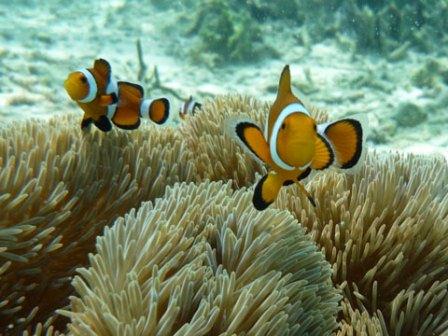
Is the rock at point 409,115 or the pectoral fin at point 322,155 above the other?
the rock at point 409,115

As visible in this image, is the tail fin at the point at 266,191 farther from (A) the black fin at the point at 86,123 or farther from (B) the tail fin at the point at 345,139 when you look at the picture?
(A) the black fin at the point at 86,123

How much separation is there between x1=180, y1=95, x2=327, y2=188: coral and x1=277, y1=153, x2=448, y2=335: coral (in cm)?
40

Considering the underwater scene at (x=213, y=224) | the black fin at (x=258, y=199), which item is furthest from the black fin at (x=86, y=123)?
the black fin at (x=258, y=199)

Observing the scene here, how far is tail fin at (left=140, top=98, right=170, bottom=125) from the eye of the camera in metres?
2.56

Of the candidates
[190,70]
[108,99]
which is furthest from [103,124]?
[190,70]

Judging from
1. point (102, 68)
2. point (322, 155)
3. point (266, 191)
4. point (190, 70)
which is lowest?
point (266, 191)

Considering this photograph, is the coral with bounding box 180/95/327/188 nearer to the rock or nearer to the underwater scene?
the underwater scene

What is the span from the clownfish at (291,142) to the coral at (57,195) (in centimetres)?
67

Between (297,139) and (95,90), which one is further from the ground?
(95,90)

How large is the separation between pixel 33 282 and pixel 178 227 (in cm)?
62

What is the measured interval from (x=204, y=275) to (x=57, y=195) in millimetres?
706

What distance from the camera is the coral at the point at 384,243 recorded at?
6.30 ft

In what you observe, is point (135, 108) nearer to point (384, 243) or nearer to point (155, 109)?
point (155, 109)

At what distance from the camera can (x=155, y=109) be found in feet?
8.45
